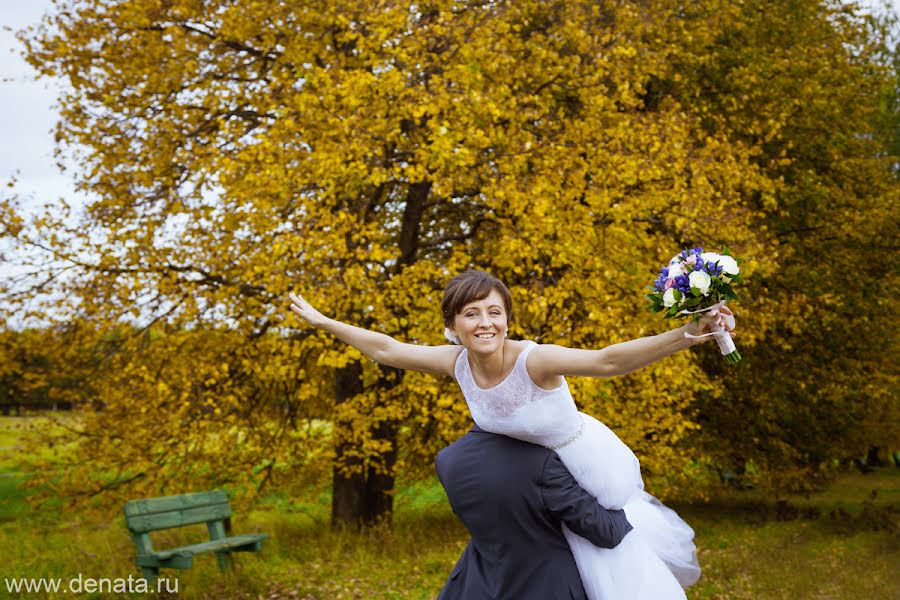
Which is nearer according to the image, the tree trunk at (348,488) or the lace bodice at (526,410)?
the lace bodice at (526,410)

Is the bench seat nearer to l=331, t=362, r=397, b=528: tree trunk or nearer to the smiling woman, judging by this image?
l=331, t=362, r=397, b=528: tree trunk

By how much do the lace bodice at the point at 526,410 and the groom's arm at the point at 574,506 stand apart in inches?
4.8

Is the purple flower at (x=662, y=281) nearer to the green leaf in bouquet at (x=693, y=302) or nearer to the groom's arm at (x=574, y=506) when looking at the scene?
the green leaf in bouquet at (x=693, y=302)

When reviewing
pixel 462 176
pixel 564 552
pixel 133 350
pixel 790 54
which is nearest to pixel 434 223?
pixel 462 176

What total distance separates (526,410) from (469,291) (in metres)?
0.53

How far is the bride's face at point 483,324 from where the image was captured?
11.2 ft

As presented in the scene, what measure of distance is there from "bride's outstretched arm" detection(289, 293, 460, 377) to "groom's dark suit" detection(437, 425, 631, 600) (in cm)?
40

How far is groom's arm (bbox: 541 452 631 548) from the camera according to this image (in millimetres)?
3420

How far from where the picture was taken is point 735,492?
66.3 ft

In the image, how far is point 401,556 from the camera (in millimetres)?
10117

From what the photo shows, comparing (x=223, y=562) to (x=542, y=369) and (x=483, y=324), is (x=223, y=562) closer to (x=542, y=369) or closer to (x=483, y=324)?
(x=483, y=324)

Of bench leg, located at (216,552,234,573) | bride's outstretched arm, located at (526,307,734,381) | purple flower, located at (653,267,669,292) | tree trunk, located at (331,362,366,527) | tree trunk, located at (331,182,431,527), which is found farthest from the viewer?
tree trunk, located at (331,362,366,527)

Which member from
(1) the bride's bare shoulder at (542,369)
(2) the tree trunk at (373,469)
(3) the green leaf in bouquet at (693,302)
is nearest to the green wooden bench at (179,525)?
(2) the tree trunk at (373,469)

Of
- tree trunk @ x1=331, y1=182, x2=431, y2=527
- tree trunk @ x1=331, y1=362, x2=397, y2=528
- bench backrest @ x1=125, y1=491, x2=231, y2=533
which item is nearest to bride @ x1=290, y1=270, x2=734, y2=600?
bench backrest @ x1=125, y1=491, x2=231, y2=533
